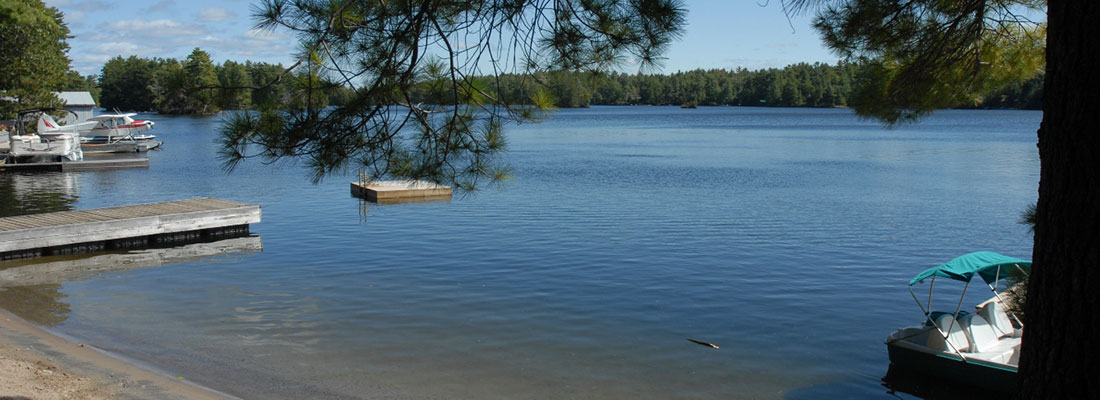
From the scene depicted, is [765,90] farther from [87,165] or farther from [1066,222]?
[1066,222]

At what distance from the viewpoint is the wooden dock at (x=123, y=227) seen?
47.2ft

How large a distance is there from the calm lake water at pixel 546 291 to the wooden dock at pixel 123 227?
1.08 meters

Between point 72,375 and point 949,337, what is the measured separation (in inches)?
347

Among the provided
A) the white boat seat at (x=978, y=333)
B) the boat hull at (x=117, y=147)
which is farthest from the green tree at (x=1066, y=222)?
the boat hull at (x=117, y=147)

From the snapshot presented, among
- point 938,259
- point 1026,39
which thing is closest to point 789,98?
point 938,259

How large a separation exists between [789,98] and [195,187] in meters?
118

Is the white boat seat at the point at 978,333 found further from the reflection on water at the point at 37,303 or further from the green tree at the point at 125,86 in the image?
the green tree at the point at 125,86

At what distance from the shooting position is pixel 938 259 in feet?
49.6

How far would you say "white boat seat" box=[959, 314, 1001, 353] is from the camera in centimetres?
875

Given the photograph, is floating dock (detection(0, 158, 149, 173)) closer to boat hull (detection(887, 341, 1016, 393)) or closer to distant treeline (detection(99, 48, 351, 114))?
distant treeline (detection(99, 48, 351, 114))

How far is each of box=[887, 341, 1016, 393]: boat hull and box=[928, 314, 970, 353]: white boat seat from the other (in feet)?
0.50

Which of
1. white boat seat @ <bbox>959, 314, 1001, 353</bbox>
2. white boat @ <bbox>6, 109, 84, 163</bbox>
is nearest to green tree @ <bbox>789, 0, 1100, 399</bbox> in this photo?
white boat seat @ <bbox>959, 314, 1001, 353</bbox>

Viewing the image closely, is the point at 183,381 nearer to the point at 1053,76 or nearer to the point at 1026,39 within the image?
the point at 1053,76

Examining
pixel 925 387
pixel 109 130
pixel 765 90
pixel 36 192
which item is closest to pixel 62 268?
pixel 925 387
